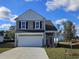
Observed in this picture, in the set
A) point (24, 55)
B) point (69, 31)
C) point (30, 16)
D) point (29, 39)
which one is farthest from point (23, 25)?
point (69, 31)

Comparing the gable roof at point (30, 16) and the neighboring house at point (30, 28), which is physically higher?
the gable roof at point (30, 16)

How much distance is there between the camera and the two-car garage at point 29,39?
4444 centimetres

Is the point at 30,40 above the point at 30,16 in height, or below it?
below

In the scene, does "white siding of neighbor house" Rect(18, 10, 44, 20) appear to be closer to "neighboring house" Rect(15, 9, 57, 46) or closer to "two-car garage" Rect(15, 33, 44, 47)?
"neighboring house" Rect(15, 9, 57, 46)

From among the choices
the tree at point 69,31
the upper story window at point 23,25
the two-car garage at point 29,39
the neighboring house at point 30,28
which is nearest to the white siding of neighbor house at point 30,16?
the neighboring house at point 30,28

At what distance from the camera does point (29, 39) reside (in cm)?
4478

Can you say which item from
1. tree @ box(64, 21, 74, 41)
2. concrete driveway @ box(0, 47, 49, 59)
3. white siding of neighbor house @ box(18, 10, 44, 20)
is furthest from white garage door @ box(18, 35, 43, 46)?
tree @ box(64, 21, 74, 41)

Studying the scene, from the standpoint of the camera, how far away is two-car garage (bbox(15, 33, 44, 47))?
4444 cm

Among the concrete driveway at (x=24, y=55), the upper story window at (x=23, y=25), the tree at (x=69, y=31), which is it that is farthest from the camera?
the tree at (x=69, y=31)

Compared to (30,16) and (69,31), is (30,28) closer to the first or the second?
(30,16)

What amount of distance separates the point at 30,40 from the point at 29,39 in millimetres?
295

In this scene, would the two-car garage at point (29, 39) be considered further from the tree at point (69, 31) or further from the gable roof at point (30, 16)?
the tree at point (69, 31)

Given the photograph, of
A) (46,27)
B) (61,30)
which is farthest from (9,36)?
(46,27)

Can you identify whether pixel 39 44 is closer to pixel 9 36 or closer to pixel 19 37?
pixel 19 37
